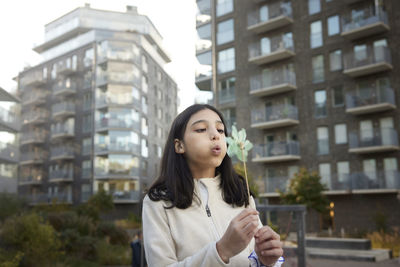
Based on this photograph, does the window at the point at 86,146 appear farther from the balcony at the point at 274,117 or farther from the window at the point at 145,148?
the balcony at the point at 274,117

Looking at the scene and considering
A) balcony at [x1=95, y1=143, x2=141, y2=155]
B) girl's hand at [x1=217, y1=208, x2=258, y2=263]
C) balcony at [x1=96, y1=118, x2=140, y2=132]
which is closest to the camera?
girl's hand at [x1=217, y1=208, x2=258, y2=263]

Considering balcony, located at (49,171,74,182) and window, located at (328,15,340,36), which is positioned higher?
window, located at (328,15,340,36)

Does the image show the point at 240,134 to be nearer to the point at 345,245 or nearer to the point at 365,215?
the point at 345,245

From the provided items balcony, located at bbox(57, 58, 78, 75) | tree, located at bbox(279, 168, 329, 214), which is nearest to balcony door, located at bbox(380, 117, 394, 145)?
tree, located at bbox(279, 168, 329, 214)

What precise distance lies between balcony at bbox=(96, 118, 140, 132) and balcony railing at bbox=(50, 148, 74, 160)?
5097 millimetres

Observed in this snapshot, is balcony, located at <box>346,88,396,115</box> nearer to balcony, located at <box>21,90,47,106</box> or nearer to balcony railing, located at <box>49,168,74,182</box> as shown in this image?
balcony railing, located at <box>49,168,74,182</box>

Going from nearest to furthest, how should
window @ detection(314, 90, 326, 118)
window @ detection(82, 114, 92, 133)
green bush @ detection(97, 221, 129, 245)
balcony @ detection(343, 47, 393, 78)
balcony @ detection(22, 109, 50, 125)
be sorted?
green bush @ detection(97, 221, 129, 245) < balcony @ detection(343, 47, 393, 78) < window @ detection(314, 90, 326, 118) < window @ detection(82, 114, 92, 133) < balcony @ detection(22, 109, 50, 125)

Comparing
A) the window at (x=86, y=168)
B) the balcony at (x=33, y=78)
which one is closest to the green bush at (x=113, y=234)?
the window at (x=86, y=168)

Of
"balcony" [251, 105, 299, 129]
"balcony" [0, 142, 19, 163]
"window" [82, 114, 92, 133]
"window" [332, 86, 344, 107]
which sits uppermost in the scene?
"window" [82, 114, 92, 133]

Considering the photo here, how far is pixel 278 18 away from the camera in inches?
1243

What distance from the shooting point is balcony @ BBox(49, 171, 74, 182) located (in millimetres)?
49312

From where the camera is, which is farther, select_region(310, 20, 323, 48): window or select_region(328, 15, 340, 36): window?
select_region(310, 20, 323, 48): window

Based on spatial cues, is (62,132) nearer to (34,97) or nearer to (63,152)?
(63,152)

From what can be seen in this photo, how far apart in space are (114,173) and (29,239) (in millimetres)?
32351
